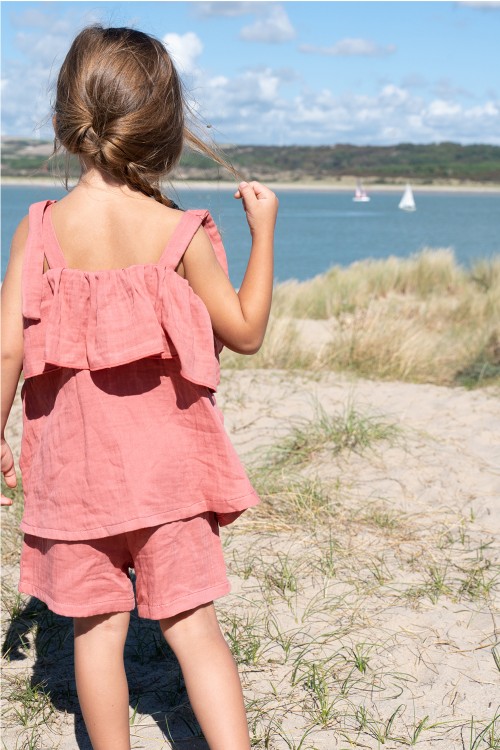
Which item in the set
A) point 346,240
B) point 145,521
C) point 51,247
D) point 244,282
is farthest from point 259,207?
point 346,240

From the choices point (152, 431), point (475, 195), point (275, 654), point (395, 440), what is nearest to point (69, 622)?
point (275, 654)

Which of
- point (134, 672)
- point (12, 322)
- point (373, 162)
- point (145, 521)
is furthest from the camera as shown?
point (373, 162)

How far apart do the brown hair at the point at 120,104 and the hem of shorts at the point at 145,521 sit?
0.69 meters

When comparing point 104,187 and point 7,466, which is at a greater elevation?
point 104,187

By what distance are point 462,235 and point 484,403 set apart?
23685 millimetres

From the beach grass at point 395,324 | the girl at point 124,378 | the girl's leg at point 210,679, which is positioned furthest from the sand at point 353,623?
the beach grass at point 395,324

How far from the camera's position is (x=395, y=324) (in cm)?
687

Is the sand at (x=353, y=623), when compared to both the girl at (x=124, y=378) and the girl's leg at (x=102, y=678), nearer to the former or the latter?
the girl's leg at (x=102, y=678)

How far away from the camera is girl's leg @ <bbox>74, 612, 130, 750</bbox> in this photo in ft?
6.28

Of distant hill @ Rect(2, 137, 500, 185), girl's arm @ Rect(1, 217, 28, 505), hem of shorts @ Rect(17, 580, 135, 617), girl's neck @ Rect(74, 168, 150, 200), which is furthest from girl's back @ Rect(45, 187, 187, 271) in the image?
distant hill @ Rect(2, 137, 500, 185)

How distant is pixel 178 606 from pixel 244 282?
2.30 ft

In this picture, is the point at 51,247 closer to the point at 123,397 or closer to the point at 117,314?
the point at 117,314

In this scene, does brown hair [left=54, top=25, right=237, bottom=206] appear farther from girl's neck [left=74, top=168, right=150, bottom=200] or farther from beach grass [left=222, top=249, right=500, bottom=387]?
beach grass [left=222, top=249, right=500, bottom=387]

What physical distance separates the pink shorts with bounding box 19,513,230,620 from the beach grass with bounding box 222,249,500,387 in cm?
410
